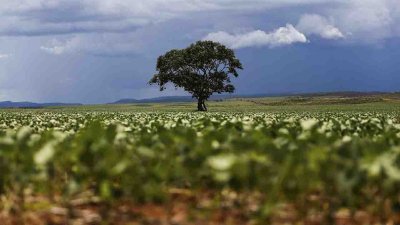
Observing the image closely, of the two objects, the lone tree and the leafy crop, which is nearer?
the leafy crop

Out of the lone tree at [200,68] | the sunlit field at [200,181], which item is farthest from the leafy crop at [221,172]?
the lone tree at [200,68]

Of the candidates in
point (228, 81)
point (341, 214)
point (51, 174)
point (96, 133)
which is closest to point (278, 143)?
point (341, 214)

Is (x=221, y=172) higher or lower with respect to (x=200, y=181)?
higher

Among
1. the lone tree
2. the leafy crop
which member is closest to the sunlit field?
the leafy crop

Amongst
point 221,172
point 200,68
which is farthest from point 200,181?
point 200,68

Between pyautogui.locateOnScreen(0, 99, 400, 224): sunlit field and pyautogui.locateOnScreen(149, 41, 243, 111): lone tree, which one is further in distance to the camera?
pyautogui.locateOnScreen(149, 41, 243, 111): lone tree

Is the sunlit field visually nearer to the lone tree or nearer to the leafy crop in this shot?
the leafy crop

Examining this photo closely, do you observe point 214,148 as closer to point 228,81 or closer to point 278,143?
point 278,143

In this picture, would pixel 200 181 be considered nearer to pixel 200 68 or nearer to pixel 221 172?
pixel 221 172

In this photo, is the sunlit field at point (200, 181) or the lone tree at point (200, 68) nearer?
the sunlit field at point (200, 181)

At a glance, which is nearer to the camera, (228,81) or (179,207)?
(179,207)

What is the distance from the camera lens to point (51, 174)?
7699 millimetres

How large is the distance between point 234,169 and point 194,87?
10717 cm

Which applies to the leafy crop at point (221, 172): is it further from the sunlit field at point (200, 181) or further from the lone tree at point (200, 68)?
the lone tree at point (200, 68)
